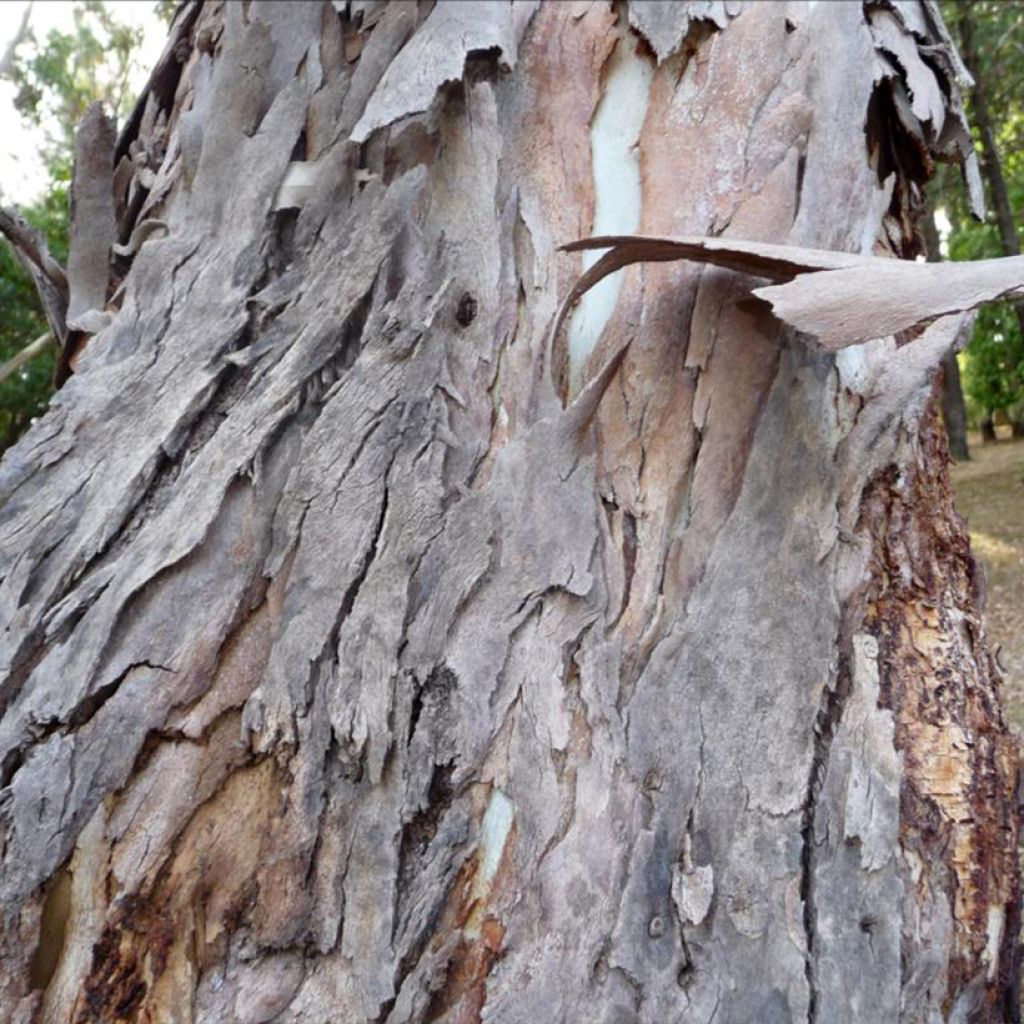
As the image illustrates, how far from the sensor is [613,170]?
1162mm

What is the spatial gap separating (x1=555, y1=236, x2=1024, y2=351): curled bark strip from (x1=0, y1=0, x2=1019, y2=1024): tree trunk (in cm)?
9

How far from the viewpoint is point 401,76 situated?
117 cm

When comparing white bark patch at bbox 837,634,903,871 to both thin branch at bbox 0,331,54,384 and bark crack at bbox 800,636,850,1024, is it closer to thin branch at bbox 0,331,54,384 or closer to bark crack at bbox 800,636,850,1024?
bark crack at bbox 800,636,850,1024

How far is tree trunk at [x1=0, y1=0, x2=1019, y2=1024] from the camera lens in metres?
0.88

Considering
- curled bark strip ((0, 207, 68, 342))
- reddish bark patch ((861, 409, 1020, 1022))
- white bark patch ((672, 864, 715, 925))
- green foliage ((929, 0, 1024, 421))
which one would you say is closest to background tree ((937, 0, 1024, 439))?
green foliage ((929, 0, 1024, 421))

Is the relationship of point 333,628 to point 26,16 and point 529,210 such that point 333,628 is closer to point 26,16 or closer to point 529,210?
point 529,210

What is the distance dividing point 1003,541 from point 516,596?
6.03 metres

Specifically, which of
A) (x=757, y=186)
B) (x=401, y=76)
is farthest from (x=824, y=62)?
(x=401, y=76)

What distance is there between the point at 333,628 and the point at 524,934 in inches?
13.7

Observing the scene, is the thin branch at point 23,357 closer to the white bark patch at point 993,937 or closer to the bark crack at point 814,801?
the bark crack at point 814,801

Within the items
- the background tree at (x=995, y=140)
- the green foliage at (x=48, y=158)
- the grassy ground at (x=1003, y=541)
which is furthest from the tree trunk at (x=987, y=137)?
the green foliage at (x=48, y=158)

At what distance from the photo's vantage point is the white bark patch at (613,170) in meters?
1.09

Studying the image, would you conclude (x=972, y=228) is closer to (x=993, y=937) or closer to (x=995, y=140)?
(x=995, y=140)

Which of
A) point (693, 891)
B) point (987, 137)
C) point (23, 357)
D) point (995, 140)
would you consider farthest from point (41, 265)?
point (995, 140)
